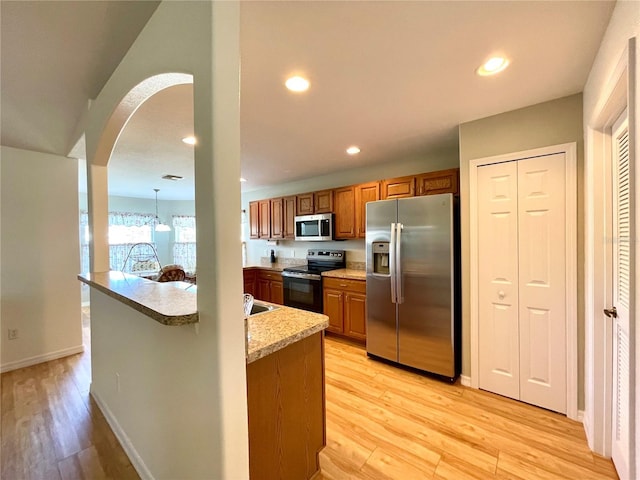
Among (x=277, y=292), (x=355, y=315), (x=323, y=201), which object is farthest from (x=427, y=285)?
(x=277, y=292)

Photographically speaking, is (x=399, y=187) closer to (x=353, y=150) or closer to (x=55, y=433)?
(x=353, y=150)

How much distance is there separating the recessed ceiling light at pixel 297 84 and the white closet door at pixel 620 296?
1.78 m

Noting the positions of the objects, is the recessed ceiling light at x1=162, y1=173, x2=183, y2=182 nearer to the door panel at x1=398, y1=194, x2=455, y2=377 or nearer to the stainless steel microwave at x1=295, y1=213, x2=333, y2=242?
the stainless steel microwave at x1=295, y1=213, x2=333, y2=242

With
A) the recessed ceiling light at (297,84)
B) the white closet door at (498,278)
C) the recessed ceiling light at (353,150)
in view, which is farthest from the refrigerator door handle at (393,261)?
the recessed ceiling light at (297,84)

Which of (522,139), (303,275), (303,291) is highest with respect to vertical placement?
(522,139)

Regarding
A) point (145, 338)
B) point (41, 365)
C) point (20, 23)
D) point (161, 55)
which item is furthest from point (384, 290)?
point (41, 365)

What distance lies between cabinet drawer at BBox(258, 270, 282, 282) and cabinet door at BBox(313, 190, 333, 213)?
49.2 inches

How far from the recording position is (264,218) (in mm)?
5117

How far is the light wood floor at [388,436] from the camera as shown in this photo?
1.62m

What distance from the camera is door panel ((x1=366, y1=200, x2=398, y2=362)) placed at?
9.60ft

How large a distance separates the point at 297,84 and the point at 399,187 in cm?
192

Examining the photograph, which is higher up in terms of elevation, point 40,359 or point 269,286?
point 269,286

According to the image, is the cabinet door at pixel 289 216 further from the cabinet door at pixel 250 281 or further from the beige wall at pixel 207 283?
the beige wall at pixel 207 283

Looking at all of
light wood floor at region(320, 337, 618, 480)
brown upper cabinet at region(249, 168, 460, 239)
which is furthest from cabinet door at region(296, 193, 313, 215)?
light wood floor at region(320, 337, 618, 480)
